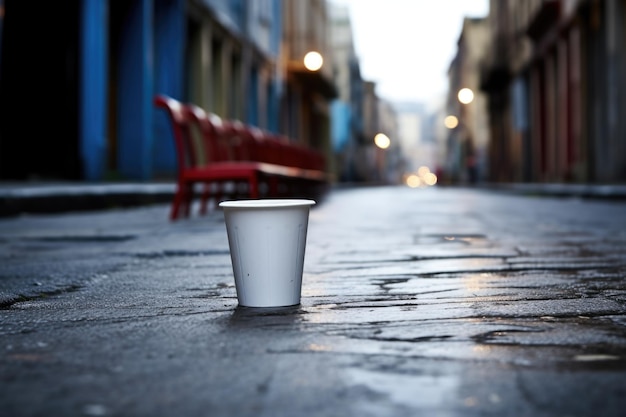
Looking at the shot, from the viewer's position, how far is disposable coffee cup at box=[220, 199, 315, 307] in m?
2.37

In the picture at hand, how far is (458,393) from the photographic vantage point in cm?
146

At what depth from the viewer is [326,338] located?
6.44 feet

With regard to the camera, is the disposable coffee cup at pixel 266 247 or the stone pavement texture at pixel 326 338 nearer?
the stone pavement texture at pixel 326 338

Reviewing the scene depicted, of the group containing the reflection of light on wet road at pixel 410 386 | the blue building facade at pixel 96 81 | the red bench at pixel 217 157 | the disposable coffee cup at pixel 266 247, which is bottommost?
the reflection of light on wet road at pixel 410 386

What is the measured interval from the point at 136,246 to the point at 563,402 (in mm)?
3708

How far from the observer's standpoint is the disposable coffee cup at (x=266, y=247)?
2371mm

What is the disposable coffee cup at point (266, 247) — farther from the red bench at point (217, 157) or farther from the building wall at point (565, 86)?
the building wall at point (565, 86)

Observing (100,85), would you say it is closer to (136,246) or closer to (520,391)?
(136,246)

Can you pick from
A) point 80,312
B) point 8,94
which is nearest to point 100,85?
point 8,94

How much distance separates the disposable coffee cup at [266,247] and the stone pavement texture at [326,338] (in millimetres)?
64

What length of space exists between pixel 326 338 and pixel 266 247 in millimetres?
484

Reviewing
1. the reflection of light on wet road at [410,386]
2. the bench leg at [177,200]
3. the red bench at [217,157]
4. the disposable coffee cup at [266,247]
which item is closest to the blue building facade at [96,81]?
the red bench at [217,157]

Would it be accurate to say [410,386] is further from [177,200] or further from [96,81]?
[96,81]

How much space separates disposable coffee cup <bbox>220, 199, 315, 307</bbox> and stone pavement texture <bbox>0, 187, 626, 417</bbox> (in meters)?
0.06
